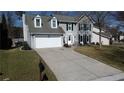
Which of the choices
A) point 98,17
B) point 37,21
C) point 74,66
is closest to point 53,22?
point 37,21

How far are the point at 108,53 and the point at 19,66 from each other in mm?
2804

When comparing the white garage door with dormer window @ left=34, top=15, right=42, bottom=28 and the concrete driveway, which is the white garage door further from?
dormer window @ left=34, top=15, right=42, bottom=28

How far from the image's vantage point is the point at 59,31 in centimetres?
620

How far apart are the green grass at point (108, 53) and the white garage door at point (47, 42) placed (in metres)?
0.62

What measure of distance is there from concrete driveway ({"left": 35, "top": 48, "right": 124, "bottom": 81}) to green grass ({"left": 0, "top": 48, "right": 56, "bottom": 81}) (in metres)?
0.24

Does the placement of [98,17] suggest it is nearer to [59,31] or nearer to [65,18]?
[65,18]

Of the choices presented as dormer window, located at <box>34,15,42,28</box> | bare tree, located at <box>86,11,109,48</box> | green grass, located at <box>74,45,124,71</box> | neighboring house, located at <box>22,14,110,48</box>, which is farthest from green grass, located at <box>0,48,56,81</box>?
bare tree, located at <box>86,11,109,48</box>

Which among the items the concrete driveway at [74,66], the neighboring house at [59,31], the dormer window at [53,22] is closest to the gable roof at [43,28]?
the neighboring house at [59,31]

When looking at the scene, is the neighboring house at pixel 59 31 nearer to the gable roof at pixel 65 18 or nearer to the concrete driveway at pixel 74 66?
the gable roof at pixel 65 18

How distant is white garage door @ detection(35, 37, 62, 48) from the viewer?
6047 mm
